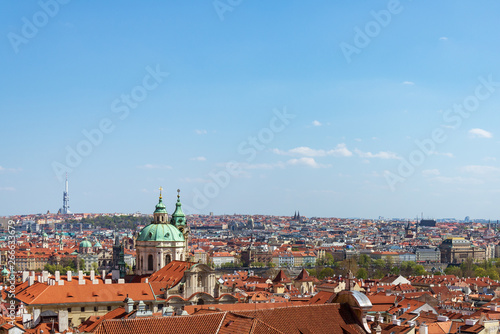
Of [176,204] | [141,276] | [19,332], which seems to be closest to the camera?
[19,332]

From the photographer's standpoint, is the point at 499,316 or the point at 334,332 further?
the point at 499,316

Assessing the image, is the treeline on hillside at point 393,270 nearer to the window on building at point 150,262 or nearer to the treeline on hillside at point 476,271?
the treeline on hillside at point 476,271

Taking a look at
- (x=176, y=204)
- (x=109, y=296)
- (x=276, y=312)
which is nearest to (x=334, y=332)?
(x=276, y=312)

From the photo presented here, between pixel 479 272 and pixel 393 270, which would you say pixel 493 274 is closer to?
pixel 479 272

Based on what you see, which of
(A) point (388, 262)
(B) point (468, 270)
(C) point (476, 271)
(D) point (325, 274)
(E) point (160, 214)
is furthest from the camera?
(A) point (388, 262)

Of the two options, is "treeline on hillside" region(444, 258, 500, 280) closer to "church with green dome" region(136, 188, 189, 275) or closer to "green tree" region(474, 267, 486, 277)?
"green tree" region(474, 267, 486, 277)

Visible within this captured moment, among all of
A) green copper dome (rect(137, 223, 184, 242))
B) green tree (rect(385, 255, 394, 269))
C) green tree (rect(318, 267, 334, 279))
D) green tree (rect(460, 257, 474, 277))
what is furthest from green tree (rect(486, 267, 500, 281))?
green copper dome (rect(137, 223, 184, 242))

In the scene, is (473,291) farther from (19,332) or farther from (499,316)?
(19,332)

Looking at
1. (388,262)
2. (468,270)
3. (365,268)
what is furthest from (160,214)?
(388,262)

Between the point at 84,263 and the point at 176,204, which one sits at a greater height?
the point at 176,204

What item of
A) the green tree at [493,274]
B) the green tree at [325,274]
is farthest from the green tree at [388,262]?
the green tree at [325,274]
